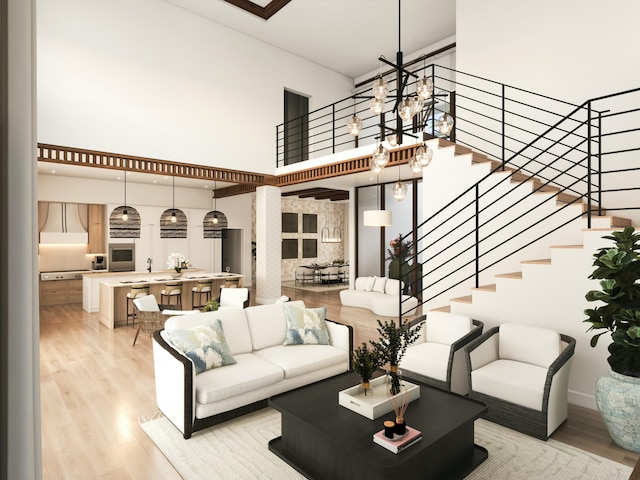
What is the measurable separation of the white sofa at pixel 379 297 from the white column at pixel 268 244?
1.98m

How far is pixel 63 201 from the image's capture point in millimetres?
9508

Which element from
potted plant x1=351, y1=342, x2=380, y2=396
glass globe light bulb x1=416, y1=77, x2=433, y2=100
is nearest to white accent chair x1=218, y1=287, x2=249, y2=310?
potted plant x1=351, y1=342, x2=380, y2=396

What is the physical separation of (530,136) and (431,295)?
3.14 meters

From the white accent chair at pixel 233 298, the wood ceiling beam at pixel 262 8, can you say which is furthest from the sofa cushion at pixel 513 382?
the wood ceiling beam at pixel 262 8

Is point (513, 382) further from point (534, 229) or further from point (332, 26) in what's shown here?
point (332, 26)

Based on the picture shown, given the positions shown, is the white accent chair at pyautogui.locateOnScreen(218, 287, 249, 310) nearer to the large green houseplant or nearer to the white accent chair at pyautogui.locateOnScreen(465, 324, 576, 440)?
the white accent chair at pyautogui.locateOnScreen(465, 324, 576, 440)

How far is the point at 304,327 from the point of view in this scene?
4.46 m

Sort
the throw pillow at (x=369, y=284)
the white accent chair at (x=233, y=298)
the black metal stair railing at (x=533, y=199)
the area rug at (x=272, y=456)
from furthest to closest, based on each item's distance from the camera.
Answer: the throw pillow at (x=369, y=284) → the white accent chair at (x=233, y=298) → the black metal stair railing at (x=533, y=199) → the area rug at (x=272, y=456)

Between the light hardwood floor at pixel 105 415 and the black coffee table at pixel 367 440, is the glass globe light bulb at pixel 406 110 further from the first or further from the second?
the light hardwood floor at pixel 105 415

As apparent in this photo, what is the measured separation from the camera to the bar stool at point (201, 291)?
8243mm

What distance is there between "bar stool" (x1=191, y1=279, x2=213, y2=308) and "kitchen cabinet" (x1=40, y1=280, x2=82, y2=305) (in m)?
3.51

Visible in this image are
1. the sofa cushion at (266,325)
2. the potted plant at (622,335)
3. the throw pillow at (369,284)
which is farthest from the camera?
the throw pillow at (369,284)

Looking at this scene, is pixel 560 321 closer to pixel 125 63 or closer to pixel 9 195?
pixel 9 195

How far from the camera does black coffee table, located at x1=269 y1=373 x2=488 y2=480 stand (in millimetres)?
2355
